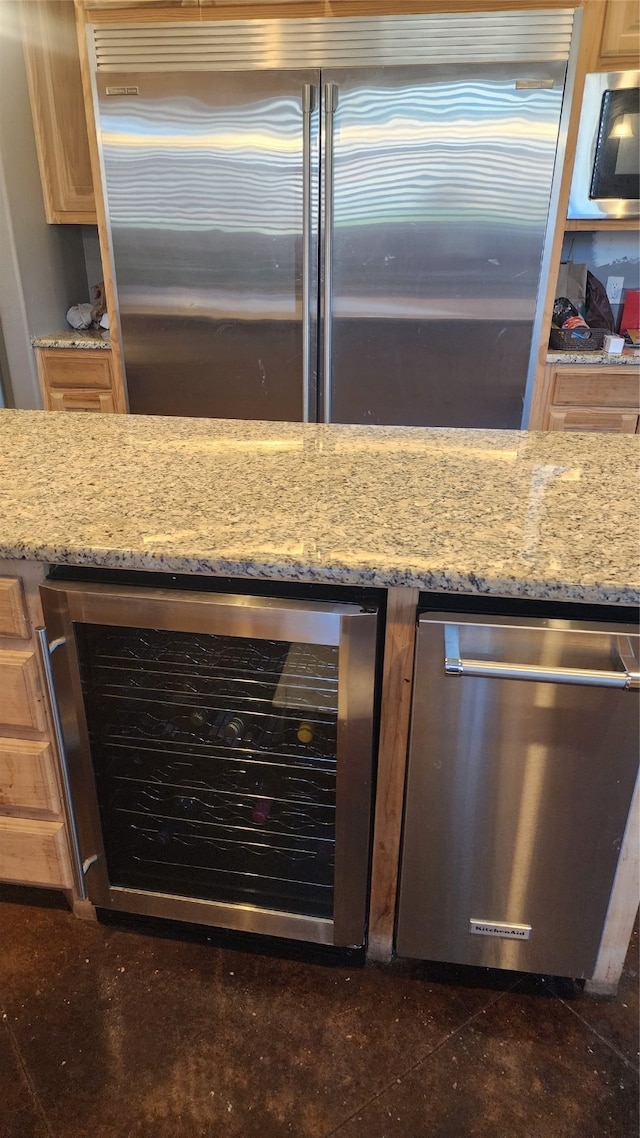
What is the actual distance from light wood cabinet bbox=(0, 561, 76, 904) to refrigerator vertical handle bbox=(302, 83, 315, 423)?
1902 mm

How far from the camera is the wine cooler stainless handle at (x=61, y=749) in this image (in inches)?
48.9

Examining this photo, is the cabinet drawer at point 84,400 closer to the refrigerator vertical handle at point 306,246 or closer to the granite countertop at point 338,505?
the refrigerator vertical handle at point 306,246

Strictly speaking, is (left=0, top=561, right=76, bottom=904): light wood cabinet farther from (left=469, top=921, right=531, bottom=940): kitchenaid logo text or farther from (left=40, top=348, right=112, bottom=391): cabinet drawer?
(left=40, top=348, right=112, bottom=391): cabinet drawer

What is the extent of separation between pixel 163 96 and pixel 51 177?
0.73 m

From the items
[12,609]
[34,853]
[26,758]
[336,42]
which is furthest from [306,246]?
[34,853]

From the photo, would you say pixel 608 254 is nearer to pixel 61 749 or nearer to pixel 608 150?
pixel 608 150

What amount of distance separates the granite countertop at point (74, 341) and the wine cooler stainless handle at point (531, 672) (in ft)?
8.10

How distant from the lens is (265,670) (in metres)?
1.25

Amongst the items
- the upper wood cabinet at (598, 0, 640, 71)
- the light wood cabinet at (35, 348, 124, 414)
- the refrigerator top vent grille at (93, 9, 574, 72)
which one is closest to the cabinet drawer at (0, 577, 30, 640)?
the light wood cabinet at (35, 348, 124, 414)

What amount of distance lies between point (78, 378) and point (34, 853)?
2265 millimetres

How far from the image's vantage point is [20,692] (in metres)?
1.29

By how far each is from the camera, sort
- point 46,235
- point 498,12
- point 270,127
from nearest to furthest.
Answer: point 498,12 < point 270,127 < point 46,235

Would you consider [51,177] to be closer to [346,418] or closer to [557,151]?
[346,418]

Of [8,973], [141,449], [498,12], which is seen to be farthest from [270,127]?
[8,973]
